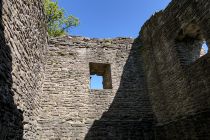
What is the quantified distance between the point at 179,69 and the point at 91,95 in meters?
2.85

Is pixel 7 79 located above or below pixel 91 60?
below

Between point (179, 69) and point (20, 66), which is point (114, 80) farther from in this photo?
point (20, 66)

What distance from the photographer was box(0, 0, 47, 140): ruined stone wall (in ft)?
13.4

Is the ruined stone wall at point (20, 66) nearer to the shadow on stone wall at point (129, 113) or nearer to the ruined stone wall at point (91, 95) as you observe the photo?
the ruined stone wall at point (91, 95)

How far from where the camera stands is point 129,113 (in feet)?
26.9

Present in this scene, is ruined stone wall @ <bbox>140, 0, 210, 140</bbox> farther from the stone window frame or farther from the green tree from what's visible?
the green tree

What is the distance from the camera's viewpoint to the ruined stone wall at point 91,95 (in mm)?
7629

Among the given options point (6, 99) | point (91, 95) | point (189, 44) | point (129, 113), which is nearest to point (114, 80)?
point (91, 95)

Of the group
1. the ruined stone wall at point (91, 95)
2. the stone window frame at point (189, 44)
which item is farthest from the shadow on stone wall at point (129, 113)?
the stone window frame at point (189, 44)

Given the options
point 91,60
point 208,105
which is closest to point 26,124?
point 91,60

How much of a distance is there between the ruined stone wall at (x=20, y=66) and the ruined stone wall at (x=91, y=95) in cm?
69

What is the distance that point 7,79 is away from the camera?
14.0 ft

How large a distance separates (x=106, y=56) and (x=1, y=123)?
18.0ft

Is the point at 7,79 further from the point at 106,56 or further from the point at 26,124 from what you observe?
the point at 106,56
